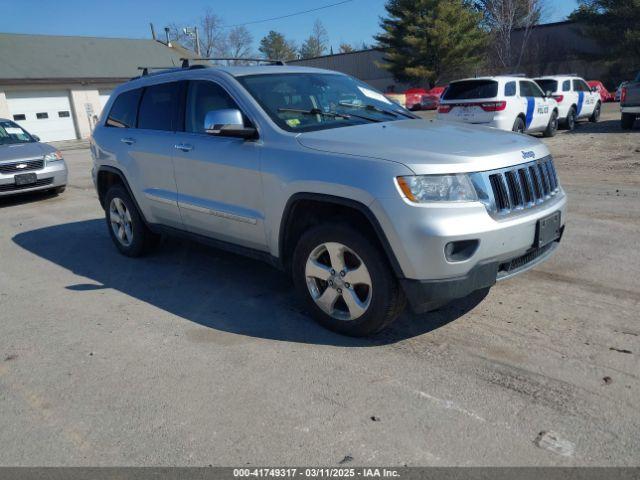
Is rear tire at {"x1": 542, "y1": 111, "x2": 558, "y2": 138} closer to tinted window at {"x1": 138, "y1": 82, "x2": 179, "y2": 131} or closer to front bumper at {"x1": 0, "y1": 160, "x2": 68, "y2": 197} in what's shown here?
front bumper at {"x1": 0, "y1": 160, "x2": 68, "y2": 197}

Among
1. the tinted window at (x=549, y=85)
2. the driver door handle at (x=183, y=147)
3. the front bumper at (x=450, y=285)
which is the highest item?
the driver door handle at (x=183, y=147)

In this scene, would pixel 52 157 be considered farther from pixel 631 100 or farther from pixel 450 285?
pixel 631 100

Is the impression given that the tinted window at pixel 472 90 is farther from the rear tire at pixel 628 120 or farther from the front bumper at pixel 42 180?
the front bumper at pixel 42 180

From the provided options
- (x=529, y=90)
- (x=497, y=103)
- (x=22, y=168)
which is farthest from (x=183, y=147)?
(x=529, y=90)

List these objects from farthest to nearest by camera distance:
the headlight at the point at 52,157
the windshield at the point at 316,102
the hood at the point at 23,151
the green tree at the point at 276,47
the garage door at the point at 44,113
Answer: the green tree at the point at 276,47, the garage door at the point at 44,113, the headlight at the point at 52,157, the hood at the point at 23,151, the windshield at the point at 316,102

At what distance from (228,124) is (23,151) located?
312 inches

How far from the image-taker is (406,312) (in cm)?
429

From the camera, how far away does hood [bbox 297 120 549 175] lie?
3381 millimetres

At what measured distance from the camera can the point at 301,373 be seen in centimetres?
346

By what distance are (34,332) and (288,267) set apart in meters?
2.01

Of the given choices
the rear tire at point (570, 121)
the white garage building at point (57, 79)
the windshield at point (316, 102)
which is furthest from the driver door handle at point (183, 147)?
the white garage building at point (57, 79)

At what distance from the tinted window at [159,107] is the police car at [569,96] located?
1360cm

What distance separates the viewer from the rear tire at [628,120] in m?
15.5

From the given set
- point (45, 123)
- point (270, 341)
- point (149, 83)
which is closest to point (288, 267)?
point (270, 341)
